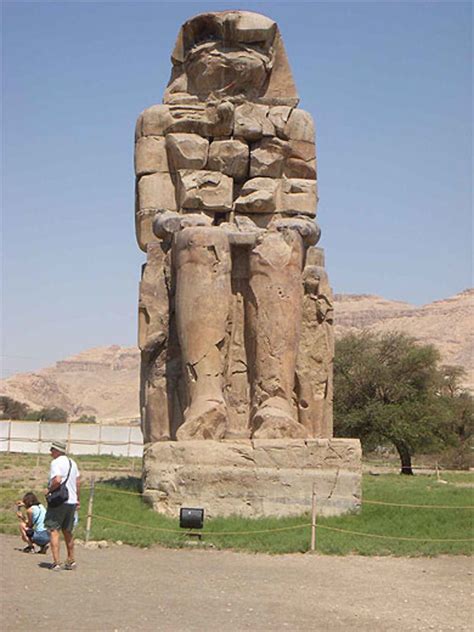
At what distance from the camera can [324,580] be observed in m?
6.38

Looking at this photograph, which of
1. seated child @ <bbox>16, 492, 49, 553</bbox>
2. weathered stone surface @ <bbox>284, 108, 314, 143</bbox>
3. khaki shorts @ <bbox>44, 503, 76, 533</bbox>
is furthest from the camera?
weathered stone surface @ <bbox>284, 108, 314, 143</bbox>

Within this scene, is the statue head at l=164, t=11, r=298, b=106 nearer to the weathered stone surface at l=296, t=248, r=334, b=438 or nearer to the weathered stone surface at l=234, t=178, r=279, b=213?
the weathered stone surface at l=234, t=178, r=279, b=213

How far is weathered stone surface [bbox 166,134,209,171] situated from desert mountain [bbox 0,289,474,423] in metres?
54.4

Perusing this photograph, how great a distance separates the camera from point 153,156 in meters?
10.5

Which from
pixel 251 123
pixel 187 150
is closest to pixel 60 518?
pixel 187 150

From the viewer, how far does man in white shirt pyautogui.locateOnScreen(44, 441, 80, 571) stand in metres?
6.55

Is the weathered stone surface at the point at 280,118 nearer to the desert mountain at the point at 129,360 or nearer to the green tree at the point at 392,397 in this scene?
the green tree at the point at 392,397

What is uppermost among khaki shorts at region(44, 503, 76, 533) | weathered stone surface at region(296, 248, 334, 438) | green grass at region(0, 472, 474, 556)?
weathered stone surface at region(296, 248, 334, 438)

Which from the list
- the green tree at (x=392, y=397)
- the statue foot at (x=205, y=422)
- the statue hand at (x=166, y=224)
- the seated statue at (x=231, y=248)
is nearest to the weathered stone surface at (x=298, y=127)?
the seated statue at (x=231, y=248)

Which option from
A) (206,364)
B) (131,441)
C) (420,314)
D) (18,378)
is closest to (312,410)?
(206,364)

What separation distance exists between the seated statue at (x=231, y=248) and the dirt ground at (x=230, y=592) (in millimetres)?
2008

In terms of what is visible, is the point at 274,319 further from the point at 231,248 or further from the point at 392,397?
the point at 392,397

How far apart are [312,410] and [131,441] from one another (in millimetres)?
15072

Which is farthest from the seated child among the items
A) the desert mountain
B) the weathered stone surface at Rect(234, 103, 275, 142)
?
the desert mountain
